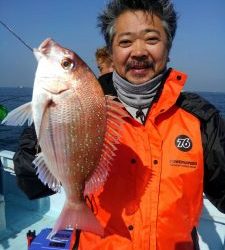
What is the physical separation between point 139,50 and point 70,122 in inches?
38.4

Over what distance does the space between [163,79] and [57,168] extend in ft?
4.45

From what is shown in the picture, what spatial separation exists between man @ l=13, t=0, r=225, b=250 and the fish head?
32.2 inches

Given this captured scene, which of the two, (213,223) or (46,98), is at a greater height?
(46,98)

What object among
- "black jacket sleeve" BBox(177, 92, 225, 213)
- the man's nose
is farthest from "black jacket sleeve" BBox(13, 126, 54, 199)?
"black jacket sleeve" BBox(177, 92, 225, 213)

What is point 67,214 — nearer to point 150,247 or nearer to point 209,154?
point 150,247

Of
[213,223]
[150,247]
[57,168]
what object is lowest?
[213,223]

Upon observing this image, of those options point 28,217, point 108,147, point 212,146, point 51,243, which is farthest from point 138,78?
point 28,217

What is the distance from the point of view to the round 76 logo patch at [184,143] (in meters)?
2.75

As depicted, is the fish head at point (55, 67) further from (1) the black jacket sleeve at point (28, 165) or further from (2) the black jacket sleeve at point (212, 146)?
(2) the black jacket sleeve at point (212, 146)

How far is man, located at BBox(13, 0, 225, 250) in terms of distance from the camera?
2.57 m

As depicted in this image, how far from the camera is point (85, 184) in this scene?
2.12 m

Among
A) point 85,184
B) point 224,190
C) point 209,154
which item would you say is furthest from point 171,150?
point 85,184

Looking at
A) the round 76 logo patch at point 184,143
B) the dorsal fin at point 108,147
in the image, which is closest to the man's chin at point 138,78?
the round 76 logo patch at point 184,143

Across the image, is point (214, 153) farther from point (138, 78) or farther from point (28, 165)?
point (28, 165)
